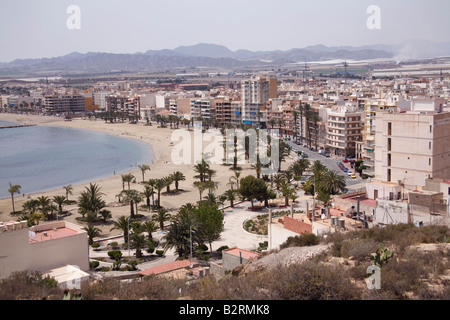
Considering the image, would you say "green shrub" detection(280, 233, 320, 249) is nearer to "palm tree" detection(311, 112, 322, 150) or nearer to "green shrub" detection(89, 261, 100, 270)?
"green shrub" detection(89, 261, 100, 270)

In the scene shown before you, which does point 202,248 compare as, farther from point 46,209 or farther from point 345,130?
point 345,130

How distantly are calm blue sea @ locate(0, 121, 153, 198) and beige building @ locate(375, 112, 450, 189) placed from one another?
17911 mm

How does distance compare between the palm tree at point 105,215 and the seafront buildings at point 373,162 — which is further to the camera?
the palm tree at point 105,215

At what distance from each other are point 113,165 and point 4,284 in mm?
28602

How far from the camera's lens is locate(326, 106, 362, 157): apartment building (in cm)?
3312

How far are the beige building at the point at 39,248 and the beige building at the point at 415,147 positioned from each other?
32.4 feet

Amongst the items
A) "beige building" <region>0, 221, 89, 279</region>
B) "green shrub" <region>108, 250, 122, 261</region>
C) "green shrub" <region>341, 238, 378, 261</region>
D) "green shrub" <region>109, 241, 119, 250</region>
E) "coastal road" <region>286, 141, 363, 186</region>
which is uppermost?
"green shrub" <region>341, 238, 378, 261</region>

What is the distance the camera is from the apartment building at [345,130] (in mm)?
33125

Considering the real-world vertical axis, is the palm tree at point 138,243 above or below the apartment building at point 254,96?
below

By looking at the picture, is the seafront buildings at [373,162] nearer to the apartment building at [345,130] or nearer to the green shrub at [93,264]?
the apartment building at [345,130]

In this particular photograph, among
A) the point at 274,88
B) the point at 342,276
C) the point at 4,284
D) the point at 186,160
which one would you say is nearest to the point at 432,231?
the point at 342,276

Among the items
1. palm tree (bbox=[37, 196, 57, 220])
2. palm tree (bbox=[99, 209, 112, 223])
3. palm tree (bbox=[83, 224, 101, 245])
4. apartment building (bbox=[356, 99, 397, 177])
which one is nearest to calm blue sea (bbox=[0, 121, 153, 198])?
palm tree (bbox=[37, 196, 57, 220])

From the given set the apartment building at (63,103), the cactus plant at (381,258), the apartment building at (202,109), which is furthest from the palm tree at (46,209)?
the apartment building at (63,103)
